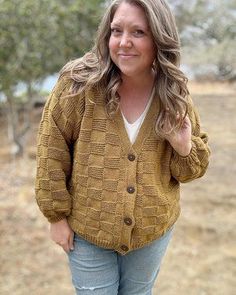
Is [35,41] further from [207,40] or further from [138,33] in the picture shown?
[207,40]

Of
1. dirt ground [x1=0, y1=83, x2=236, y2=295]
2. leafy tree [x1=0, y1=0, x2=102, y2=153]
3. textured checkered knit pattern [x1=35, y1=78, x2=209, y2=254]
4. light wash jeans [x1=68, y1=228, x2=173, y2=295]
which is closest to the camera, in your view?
textured checkered knit pattern [x1=35, y1=78, x2=209, y2=254]

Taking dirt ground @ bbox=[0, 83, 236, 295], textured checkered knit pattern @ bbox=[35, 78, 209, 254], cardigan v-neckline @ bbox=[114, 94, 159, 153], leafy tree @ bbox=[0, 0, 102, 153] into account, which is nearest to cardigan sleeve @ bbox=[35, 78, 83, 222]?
textured checkered knit pattern @ bbox=[35, 78, 209, 254]

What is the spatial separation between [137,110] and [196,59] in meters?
10.1

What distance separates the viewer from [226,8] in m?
12.0

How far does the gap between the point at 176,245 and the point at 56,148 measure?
7.09 ft

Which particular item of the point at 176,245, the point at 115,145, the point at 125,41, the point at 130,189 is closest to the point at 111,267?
the point at 130,189

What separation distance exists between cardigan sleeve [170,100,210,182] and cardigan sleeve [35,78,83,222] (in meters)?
0.34

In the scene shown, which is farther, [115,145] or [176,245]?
[176,245]

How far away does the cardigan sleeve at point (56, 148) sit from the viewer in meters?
1.51

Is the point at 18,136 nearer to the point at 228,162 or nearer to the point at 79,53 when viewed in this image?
the point at 79,53

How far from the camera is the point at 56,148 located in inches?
60.3

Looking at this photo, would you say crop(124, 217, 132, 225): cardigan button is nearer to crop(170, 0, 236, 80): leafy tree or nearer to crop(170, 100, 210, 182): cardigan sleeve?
crop(170, 100, 210, 182): cardigan sleeve

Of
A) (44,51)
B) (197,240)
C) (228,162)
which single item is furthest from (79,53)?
(197,240)

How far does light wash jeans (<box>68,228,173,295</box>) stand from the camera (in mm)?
1623
